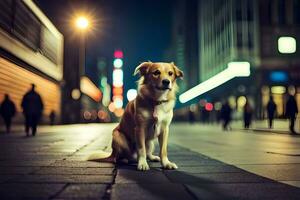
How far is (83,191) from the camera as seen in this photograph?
4164mm

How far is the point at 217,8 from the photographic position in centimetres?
6762

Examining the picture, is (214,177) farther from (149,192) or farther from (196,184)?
(149,192)

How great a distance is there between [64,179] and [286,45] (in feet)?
41.2

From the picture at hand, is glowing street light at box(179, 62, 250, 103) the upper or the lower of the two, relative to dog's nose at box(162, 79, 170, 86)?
upper

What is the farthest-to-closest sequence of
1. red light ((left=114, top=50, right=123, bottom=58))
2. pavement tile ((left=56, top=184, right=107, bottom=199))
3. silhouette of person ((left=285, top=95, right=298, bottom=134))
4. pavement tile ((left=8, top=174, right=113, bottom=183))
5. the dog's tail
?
red light ((left=114, top=50, right=123, bottom=58))
silhouette of person ((left=285, top=95, right=298, bottom=134))
the dog's tail
pavement tile ((left=8, top=174, right=113, bottom=183))
pavement tile ((left=56, top=184, right=107, bottom=199))

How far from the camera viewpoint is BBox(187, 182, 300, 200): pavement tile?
399cm

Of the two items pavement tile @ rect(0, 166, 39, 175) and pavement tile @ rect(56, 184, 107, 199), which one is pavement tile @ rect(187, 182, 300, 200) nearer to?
pavement tile @ rect(56, 184, 107, 199)

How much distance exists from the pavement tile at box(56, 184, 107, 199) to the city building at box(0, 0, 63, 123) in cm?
2058

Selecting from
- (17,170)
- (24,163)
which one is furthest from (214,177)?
(24,163)

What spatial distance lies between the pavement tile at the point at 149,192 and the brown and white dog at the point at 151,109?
1243 mm

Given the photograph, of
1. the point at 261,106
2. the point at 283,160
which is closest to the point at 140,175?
the point at 283,160

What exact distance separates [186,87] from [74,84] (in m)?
65.1

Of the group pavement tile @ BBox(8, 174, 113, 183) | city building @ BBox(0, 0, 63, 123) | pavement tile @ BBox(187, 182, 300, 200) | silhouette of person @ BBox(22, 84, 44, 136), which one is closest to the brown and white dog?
pavement tile @ BBox(8, 174, 113, 183)

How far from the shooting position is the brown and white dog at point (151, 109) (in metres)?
5.79
